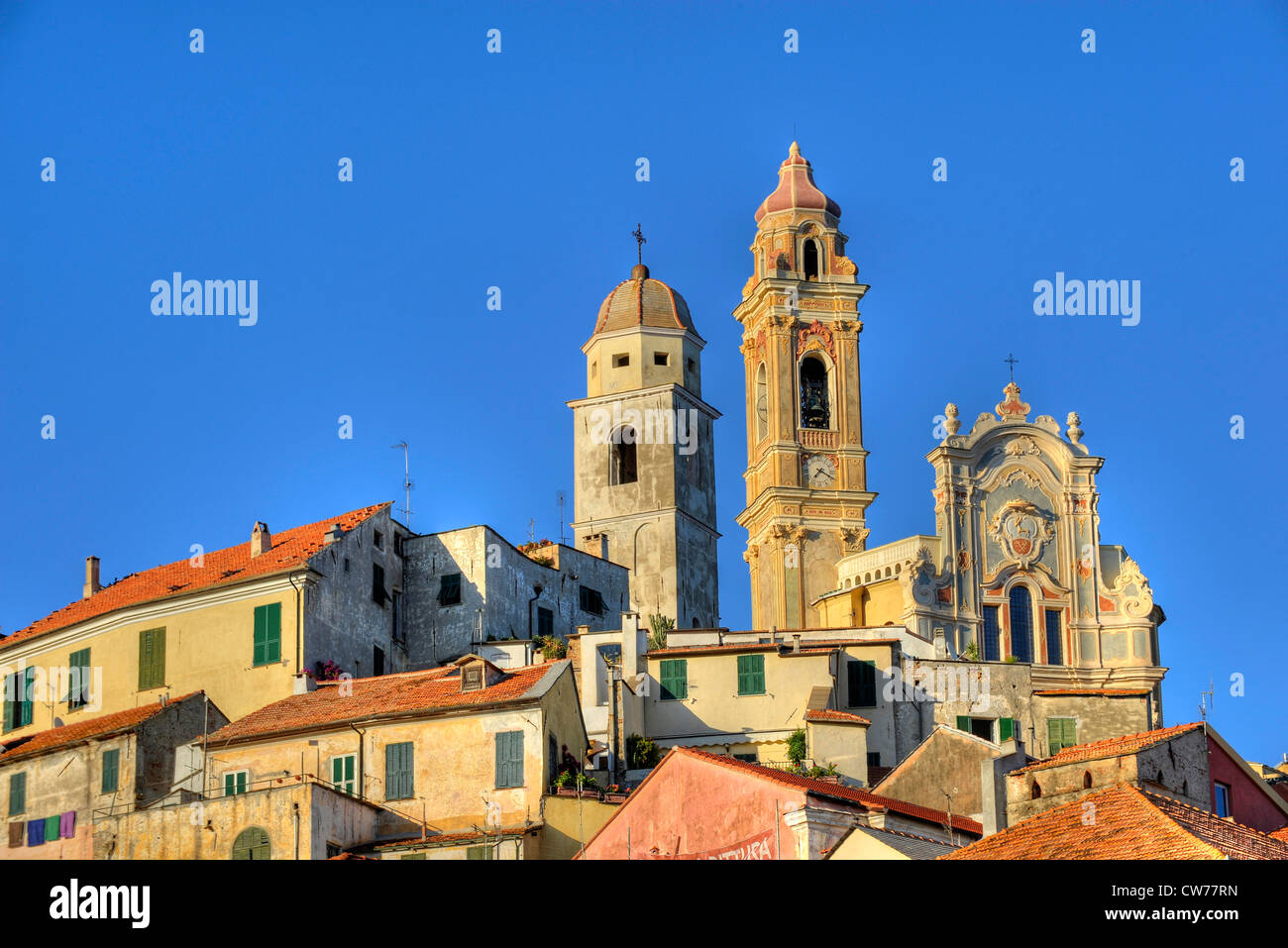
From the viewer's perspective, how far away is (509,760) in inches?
1853

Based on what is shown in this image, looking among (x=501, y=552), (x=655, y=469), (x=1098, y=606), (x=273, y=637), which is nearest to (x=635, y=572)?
(x=655, y=469)

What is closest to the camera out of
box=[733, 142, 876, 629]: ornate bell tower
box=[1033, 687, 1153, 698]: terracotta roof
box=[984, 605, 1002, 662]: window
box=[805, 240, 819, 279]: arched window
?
box=[1033, 687, 1153, 698]: terracotta roof

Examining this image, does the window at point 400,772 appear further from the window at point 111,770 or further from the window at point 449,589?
the window at point 449,589

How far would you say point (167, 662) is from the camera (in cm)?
5600

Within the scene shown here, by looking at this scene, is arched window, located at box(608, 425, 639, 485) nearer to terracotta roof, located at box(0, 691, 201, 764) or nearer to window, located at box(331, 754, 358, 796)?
terracotta roof, located at box(0, 691, 201, 764)

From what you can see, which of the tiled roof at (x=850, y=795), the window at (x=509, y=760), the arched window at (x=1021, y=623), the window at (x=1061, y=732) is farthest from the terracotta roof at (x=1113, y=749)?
the arched window at (x=1021, y=623)

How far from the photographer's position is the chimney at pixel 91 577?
206ft

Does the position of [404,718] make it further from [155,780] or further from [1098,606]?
[1098,606]

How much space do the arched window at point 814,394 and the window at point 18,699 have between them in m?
29.0

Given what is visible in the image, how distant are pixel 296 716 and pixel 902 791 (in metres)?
13.2

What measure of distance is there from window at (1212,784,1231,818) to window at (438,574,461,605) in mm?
26346

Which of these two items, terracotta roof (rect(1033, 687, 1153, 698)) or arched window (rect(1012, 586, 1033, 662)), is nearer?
terracotta roof (rect(1033, 687, 1153, 698))

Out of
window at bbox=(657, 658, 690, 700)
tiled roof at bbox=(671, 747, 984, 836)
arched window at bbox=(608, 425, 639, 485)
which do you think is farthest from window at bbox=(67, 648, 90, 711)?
tiled roof at bbox=(671, 747, 984, 836)

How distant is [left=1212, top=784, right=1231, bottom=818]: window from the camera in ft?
128
